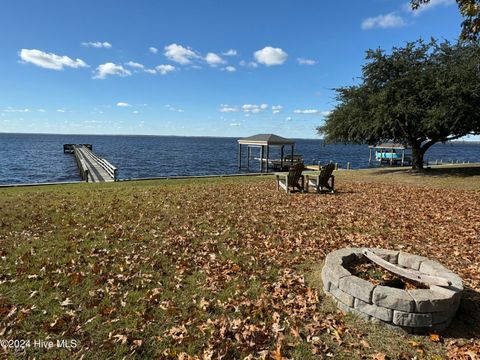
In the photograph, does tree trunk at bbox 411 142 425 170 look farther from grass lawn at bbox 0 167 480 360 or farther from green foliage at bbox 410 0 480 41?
green foliage at bbox 410 0 480 41

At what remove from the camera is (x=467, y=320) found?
3771 mm

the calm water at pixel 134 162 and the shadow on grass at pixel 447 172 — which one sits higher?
the shadow on grass at pixel 447 172

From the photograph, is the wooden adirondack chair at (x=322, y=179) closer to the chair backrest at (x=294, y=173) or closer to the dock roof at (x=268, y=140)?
the chair backrest at (x=294, y=173)

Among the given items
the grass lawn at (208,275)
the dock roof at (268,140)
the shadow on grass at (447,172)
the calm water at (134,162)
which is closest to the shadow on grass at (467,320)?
the grass lawn at (208,275)

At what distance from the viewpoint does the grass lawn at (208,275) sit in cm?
339

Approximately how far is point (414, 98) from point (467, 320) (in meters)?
17.3

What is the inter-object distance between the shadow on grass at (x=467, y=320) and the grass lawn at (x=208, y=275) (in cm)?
2

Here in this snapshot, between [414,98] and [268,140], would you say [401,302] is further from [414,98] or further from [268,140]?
[268,140]

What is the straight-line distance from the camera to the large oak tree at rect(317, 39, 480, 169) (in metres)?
16.3

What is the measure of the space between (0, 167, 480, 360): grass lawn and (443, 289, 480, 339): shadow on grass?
17 mm

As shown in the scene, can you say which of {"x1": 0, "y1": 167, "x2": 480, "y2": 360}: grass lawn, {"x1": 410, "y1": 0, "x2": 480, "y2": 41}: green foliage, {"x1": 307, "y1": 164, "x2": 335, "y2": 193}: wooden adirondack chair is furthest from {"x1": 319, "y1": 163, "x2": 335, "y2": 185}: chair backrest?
{"x1": 410, "y1": 0, "x2": 480, "y2": 41}: green foliage

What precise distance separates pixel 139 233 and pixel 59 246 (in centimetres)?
159

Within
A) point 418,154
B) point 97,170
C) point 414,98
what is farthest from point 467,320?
point 97,170

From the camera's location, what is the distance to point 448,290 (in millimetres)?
3635
